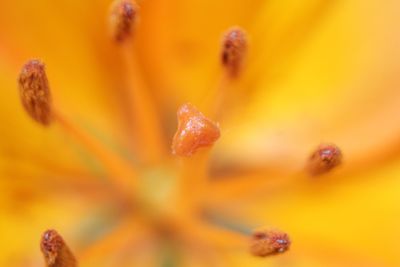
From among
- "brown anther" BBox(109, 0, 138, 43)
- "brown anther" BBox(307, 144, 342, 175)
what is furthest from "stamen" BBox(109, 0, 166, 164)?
"brown anther" BBox(307, 144, 342, 175)

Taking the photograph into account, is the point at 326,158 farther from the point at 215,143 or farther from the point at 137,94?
the point at 137,94

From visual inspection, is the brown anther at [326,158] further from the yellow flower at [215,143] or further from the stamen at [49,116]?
the stamen at [49,116]

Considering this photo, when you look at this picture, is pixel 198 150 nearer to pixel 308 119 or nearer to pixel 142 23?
pixel 142 23

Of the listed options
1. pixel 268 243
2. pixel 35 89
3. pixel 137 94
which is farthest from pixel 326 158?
pixel 35 89

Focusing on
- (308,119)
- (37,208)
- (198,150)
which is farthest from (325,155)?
(37,208)

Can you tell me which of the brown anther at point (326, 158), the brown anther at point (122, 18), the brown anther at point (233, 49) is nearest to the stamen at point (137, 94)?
the brown anther at point (122, 18)

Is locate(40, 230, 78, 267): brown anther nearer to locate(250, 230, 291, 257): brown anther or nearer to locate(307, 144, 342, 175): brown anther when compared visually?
locate(250, 230, 291, 257): brown anther
